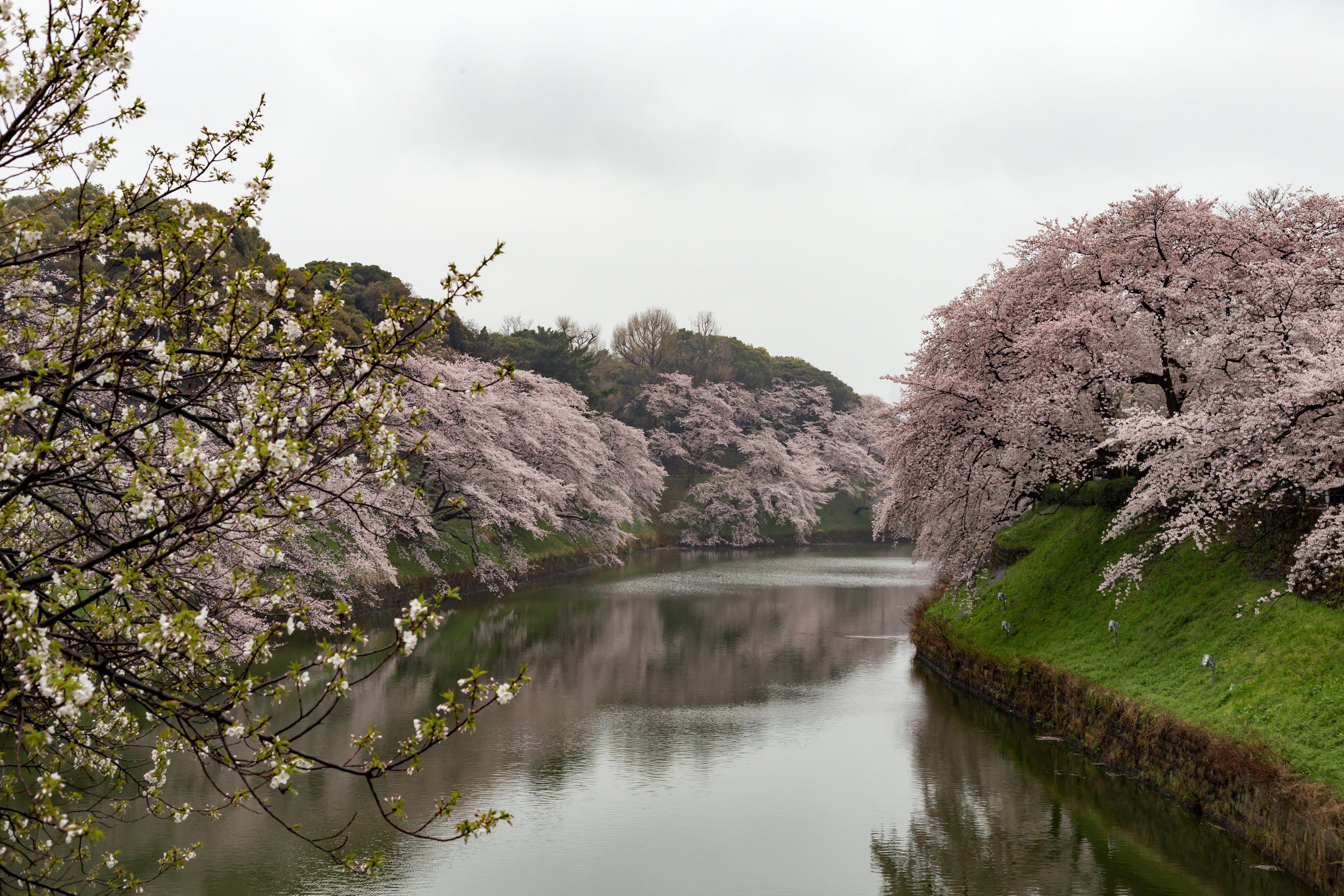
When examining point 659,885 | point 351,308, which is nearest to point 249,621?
point 659,885

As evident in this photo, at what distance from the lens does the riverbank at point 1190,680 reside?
33.9 feet

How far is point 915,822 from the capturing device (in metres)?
12.8

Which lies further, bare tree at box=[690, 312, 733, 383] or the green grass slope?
bare tree at box=[690, 312, 733, 383]

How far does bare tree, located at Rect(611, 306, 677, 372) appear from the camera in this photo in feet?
237

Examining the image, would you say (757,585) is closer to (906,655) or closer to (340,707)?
(906,655)

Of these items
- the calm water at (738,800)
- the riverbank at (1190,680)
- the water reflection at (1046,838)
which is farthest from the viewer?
the calm water at (738,800)

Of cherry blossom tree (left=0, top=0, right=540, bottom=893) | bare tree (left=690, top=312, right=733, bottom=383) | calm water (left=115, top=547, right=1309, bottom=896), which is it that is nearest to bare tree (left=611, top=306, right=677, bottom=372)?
bare tree (left=690, top=312, right=733, bottom=383)

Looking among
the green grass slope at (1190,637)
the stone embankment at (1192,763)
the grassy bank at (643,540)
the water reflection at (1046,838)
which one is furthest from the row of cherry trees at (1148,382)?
the grassy bank at (643,540)

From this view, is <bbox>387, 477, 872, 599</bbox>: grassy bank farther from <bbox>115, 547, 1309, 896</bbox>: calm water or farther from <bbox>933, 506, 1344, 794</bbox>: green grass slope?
<bbox>933, 506, 1344, 794</bbox>: green grass slope

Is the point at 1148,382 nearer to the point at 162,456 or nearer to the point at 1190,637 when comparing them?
the point at 1190,637

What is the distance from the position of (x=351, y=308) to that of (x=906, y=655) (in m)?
25.2

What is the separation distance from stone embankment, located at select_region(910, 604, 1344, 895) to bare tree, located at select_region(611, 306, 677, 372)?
54537 mm

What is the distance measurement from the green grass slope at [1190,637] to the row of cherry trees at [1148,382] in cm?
69

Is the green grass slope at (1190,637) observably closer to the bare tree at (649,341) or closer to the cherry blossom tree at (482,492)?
the cherry blossom tree at (482,492)
